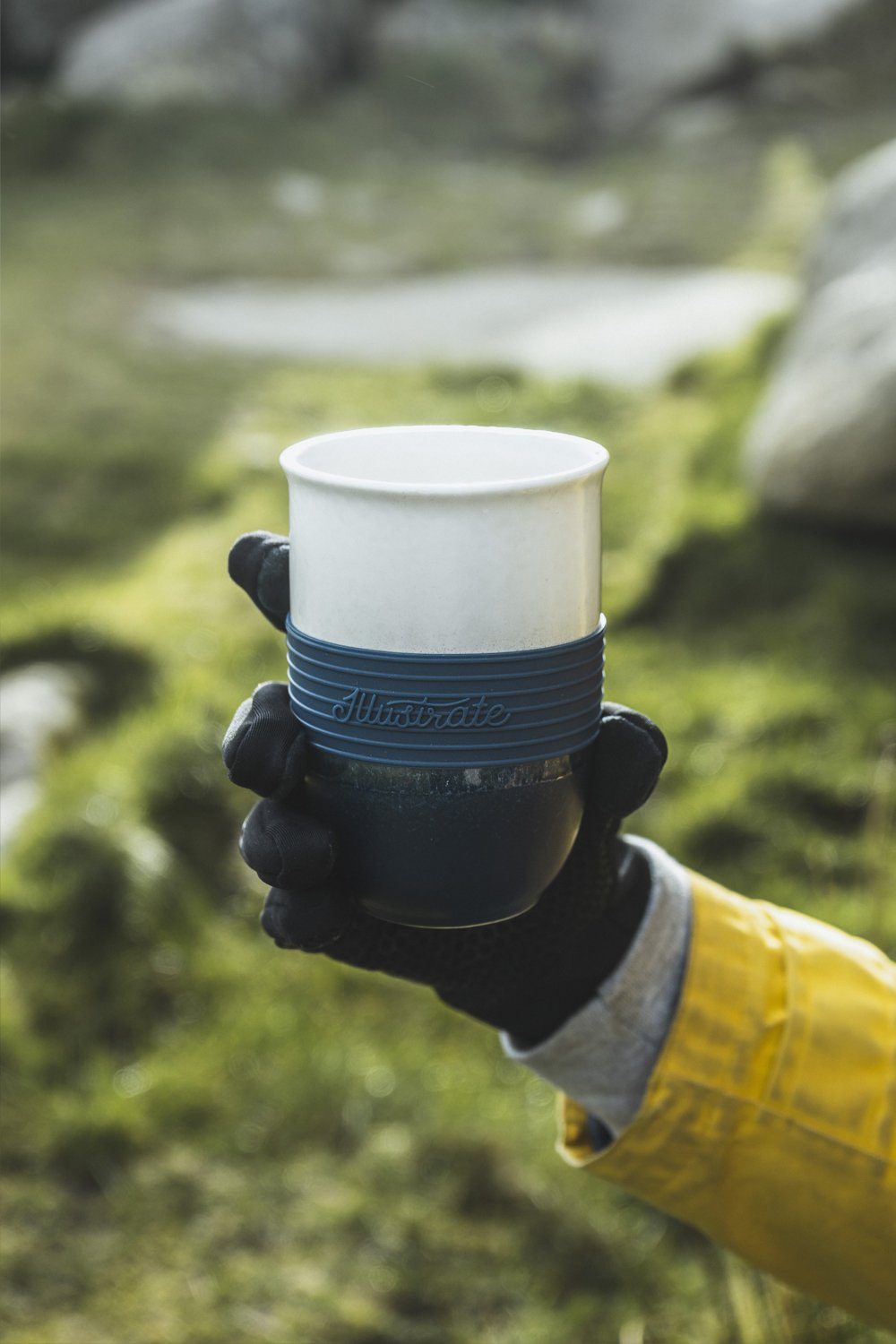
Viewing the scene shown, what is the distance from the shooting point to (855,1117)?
1392mm

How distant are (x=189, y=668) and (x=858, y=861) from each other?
181 centimetres

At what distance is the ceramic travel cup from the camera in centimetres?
113

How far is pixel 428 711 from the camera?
117 cm

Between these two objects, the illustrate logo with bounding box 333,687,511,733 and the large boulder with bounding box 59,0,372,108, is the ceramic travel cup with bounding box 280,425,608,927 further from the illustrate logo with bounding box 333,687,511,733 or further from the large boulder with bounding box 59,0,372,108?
the large boulder with bounding box 59,0,372,108

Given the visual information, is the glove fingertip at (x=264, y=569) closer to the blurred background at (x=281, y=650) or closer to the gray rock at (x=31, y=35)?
the blurred background at (x=281, y=650)

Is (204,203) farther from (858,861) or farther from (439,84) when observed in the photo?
(858,861)

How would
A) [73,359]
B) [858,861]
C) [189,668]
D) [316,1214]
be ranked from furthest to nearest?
[73,359]
[189,668]
[858,861]
[316,1214]

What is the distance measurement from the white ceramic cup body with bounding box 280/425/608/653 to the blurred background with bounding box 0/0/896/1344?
1.29m

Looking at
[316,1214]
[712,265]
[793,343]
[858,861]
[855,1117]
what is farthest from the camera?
[712,265]

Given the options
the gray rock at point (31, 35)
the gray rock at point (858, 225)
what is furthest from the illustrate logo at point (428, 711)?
the gray rock at point (31, 35)

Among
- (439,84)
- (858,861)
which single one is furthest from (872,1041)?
(439,84)

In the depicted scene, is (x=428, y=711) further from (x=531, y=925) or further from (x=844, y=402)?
(x=844, y=402)

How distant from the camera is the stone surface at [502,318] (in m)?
6.75

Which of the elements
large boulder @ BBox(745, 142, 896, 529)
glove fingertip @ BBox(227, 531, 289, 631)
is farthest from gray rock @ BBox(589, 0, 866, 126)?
glove fingertip @ BBox(227, 531, 289, 631)
